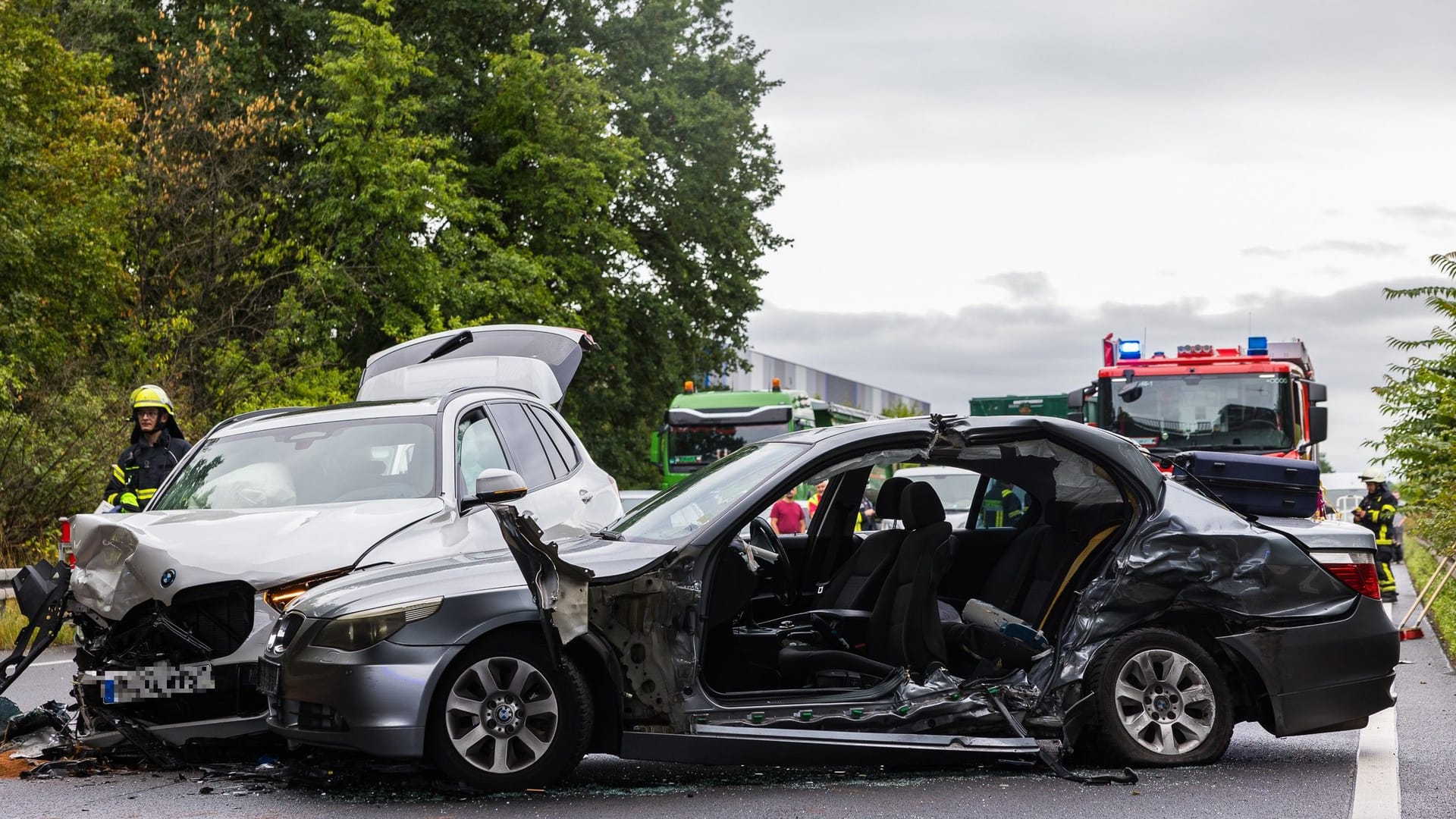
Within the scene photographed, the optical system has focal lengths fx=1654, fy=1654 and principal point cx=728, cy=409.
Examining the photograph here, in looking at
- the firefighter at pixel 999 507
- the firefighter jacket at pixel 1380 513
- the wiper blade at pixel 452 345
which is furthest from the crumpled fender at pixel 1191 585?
the firefighter jacket at pixel 1380 513

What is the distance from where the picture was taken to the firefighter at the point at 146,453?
32.4 feet

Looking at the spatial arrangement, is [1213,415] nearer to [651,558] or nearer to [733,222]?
[651,558]

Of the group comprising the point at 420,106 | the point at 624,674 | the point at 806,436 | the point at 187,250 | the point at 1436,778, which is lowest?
the point at 1436,778

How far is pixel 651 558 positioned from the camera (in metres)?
6.54

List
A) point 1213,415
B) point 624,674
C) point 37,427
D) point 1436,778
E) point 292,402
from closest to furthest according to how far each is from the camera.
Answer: point 624,674
point 1436,778
point 37,427
point 1213,415
point 292,402

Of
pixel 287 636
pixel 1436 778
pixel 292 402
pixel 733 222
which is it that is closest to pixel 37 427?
pixel 292 402

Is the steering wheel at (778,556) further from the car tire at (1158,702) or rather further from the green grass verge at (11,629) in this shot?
the green grass verge at (11,629)

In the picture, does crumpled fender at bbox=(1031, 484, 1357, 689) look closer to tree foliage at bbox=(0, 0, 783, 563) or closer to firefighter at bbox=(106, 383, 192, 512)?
firefighter at bbox=(106, 383, 192, 512)

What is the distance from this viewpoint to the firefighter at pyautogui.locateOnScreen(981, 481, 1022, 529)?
8.09 metres

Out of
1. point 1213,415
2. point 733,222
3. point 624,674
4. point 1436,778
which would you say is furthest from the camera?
point 733,222

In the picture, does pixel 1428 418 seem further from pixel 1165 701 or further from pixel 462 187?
pixel 462 187

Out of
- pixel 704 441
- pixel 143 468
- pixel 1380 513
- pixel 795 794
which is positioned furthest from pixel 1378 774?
pixel 704 441

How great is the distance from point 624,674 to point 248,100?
Answer: 28025 millimetres

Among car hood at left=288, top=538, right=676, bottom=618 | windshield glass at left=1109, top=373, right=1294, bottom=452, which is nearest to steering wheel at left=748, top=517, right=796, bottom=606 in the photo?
car hood at left=288, top=538, right=676, bottom=618
